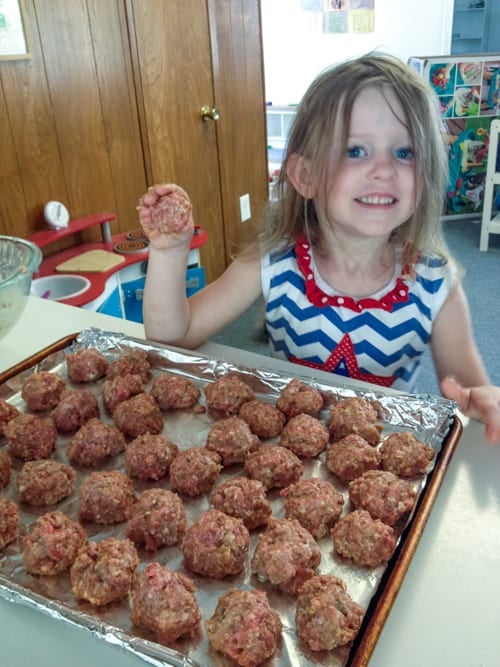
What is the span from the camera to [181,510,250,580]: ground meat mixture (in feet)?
2.43

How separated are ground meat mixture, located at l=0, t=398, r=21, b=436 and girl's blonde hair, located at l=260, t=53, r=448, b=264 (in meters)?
0.73

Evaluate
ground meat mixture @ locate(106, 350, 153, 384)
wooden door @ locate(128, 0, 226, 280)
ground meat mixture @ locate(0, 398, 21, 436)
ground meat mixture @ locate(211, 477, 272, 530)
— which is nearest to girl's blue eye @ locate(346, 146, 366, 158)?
ground meat mixture @ locate(106, 350, 153, 384)

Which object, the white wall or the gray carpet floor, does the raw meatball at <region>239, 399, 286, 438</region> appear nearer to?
the gray carpet floor

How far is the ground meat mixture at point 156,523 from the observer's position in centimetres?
79

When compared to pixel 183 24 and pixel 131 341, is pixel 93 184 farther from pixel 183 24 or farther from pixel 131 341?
pixel 131 341

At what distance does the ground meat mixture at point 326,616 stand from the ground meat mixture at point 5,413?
0.57m

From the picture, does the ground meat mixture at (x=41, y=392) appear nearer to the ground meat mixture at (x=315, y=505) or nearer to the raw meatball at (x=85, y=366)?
the raw meatball at (x=85, y=366)

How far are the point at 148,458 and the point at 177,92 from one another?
233 centimetres

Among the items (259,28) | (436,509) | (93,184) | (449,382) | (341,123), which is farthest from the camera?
(259,28)

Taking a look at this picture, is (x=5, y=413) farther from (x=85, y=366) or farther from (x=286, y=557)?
(x=286, y=557)

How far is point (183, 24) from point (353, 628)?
2805mm

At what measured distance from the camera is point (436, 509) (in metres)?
0.81

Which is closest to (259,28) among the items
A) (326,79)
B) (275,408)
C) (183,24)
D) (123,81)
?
(183,24)

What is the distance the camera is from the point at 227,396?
104 cm
